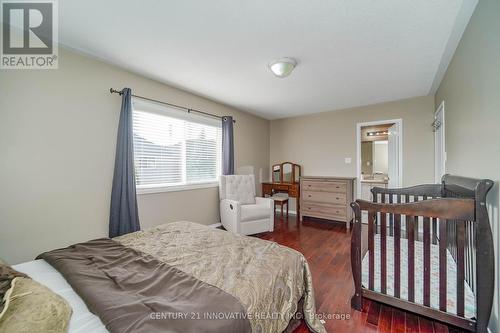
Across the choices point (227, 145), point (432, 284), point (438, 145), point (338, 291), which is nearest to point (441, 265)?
point (432, 284)

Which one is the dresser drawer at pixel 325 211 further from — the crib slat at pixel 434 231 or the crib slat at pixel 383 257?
the crib slat at pixel 383 257

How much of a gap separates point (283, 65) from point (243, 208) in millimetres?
2207

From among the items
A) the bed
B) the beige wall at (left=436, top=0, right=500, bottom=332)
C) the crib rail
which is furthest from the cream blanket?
the beige wall at (left=436, top=0, right=500, bottom=332)

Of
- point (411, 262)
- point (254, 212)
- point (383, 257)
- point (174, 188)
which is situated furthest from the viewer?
point (254, 212)

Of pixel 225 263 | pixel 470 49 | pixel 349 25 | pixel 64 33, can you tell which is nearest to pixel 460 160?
pixel 470 49

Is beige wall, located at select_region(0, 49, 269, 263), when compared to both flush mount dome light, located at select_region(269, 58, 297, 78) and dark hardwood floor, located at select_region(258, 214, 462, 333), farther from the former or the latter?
dark hardwood floor, located at select_region(258, 214, 462, 333)

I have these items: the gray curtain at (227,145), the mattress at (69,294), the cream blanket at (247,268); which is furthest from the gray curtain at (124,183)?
the gray curtain at (227,145)

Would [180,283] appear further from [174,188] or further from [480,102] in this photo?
[480,102]

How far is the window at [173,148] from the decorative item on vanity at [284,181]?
1.45 meters

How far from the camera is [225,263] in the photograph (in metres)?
1.39

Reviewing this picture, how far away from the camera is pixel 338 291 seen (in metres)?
2.04

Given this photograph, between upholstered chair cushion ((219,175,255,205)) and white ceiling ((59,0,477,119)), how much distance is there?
64.5 inches

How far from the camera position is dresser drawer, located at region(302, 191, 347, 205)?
4.06 metres

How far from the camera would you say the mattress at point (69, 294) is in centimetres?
85
